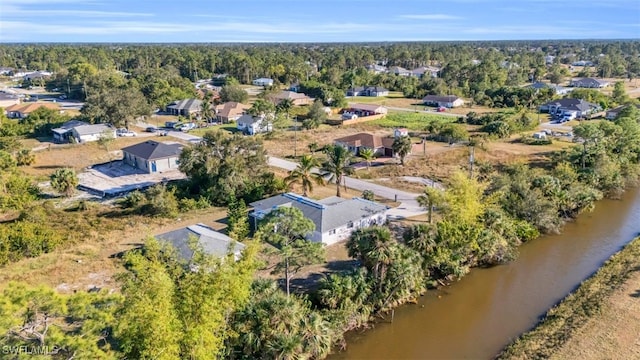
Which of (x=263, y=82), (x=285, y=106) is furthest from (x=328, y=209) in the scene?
(x=263, y=82)

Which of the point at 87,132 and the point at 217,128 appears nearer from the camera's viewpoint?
the point at 87,132

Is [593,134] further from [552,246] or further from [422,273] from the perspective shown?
[422,273]

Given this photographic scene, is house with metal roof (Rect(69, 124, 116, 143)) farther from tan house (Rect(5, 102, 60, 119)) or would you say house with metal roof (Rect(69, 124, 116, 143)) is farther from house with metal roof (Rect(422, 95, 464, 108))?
house with metal roof (Rect(422, 95, 464, 108))

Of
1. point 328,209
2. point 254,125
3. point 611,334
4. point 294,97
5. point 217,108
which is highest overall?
point 294,97

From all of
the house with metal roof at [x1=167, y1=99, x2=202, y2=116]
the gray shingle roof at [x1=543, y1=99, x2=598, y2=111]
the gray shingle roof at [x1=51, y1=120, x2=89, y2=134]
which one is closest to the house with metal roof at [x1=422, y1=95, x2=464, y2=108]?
the gray shingle roof at [x1=543, y1=99, x2=598, y2=111]

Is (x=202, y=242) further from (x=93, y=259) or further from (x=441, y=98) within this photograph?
(x=441, y=98)

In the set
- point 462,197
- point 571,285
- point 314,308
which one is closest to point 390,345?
point 314,308
